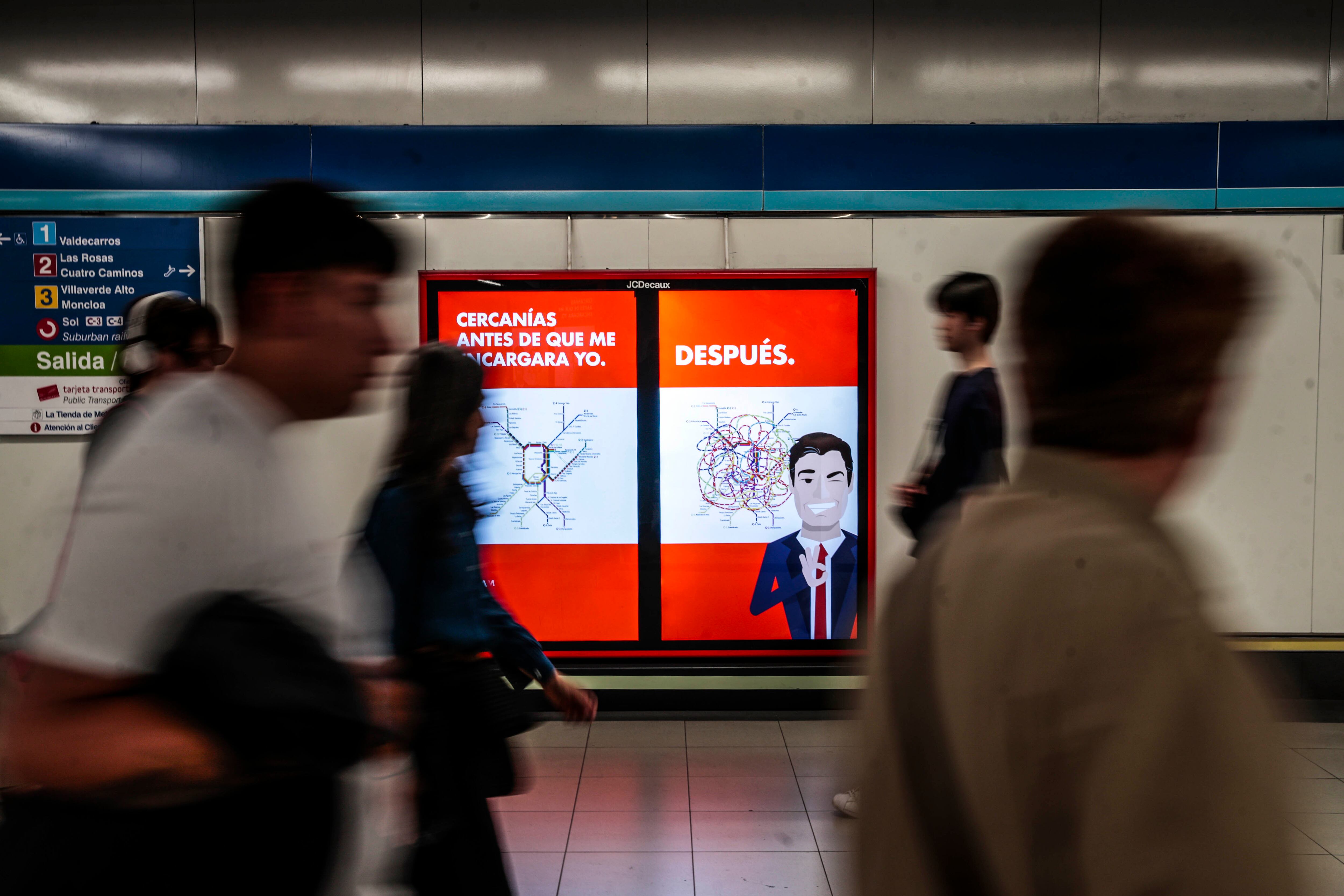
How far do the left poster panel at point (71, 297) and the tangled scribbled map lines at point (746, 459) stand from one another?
2839 mm

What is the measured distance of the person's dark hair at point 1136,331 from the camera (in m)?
0.77

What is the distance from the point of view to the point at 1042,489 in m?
0.79

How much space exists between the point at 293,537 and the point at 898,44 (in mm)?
4396

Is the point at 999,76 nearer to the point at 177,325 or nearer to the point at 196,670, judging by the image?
the point at 177,325

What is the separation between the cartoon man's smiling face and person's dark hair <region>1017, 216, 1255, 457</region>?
358 centimetres

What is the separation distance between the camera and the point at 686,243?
435 cm

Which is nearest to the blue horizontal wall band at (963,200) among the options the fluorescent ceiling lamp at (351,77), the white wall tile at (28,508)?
the fluorescent ceiling lamp at (351,77)

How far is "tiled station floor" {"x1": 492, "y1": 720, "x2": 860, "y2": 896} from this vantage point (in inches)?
114

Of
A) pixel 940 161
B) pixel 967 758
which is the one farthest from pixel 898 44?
pixel 967 758

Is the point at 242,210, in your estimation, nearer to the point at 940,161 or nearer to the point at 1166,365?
the point at 1166,365

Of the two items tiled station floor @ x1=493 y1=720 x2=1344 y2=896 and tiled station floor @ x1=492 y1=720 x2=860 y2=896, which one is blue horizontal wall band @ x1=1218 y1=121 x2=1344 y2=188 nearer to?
tiled station floor @ x1=493 y1=720 x2=1344 y2=896

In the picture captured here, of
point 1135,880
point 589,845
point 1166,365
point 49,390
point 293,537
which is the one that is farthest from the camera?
point 49,390

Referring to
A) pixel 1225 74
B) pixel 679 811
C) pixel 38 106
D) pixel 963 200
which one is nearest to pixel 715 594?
pixel 679 811

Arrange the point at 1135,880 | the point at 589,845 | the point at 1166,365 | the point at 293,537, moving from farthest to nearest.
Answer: the point at 589,845, the point at 293,537, the point at 1166,365, the point at 1135,880
